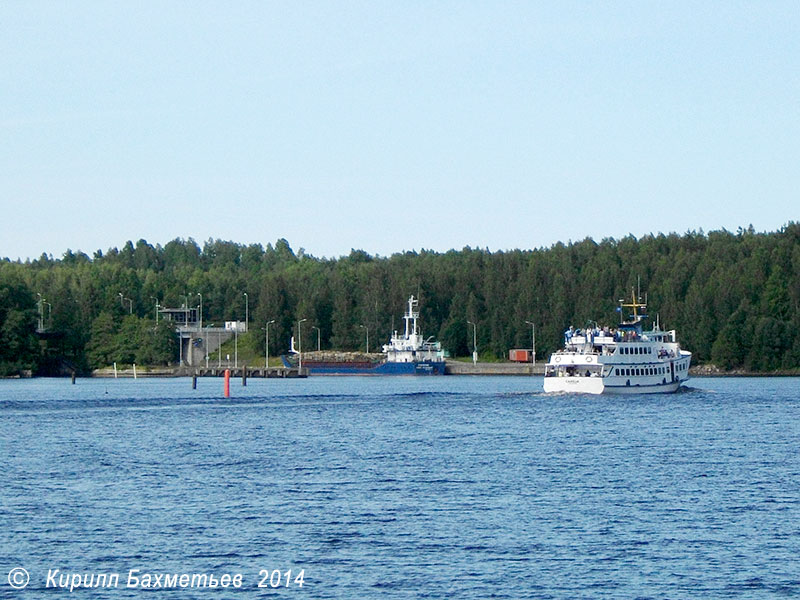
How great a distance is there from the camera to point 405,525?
1625 inches

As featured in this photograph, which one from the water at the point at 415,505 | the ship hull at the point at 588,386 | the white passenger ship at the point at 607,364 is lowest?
the water at the point at 415,505

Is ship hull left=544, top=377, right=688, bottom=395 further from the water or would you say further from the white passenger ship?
the water

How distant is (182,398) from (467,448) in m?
54.4

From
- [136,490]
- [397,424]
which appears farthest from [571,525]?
[397,424]

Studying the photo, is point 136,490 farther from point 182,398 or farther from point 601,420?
point 182,398

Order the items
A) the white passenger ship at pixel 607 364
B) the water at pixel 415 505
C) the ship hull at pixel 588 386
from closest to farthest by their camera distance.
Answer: the water at pixel 415 505, the white passenger ship at pixel 607 364, the ship hull at pixel 588 386

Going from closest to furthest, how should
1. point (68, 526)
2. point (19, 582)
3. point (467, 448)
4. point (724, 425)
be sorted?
point (19, 582) → point (68, 526) → point (467, 448) → point (724, 425)

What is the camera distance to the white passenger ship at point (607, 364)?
10881 cm

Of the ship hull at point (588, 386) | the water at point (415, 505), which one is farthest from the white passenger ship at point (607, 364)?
the water at point (415, 505)

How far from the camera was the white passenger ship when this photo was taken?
108812 mm

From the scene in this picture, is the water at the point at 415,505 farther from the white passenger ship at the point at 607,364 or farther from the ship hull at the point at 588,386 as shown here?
the ship hull at the point at 588,386

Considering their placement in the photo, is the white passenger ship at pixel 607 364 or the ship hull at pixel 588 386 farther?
the ship hull at pixel 588 386

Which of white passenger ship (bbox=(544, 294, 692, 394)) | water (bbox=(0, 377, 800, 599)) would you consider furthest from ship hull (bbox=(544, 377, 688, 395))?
water (bbox=(0, 377, 800, 599))

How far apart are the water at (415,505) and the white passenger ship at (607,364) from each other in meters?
25.9
